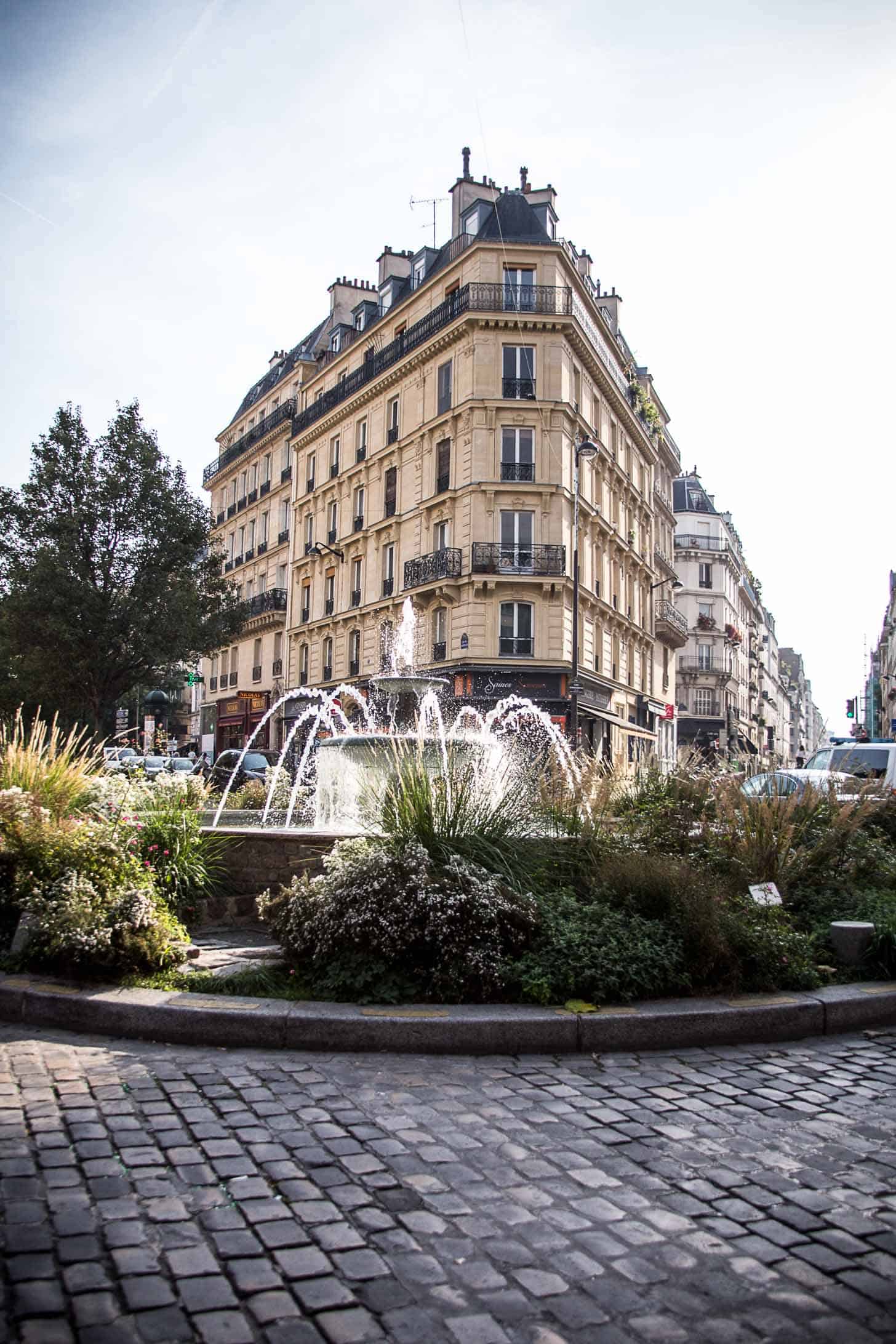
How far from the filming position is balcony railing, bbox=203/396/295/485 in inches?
1806

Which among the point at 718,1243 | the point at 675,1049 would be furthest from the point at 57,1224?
the point at 675,1049

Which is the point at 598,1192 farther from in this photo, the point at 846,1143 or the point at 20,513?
the point at 20,513

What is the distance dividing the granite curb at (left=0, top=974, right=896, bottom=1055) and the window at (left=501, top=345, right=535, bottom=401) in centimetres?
2790

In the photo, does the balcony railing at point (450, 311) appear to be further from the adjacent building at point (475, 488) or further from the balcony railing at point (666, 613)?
the balcony railing at point (666, 613)

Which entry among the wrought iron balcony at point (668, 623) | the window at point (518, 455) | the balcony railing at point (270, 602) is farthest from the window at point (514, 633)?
the balcony railing at point (270, 602)

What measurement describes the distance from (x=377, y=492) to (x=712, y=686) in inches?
1320

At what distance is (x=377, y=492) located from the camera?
1442 inches

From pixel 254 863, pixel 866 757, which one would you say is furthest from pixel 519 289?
pixel 254 863

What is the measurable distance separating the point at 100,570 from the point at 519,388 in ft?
46.3

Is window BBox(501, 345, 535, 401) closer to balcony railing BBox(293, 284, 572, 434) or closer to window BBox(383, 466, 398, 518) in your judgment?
balcony railing BBox(293, 284, 572, 434)

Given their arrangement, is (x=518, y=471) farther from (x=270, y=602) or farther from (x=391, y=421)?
(x=270, y=602)

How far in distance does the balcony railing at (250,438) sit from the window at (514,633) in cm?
1983

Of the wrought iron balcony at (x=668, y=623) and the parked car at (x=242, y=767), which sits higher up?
the wrought iron balcony at (x=668, y=623)

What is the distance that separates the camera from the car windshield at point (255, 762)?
2200 centimetres
